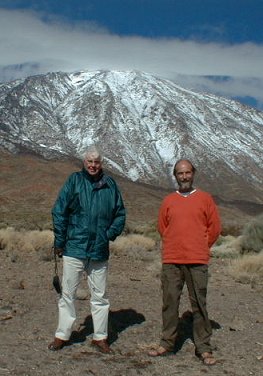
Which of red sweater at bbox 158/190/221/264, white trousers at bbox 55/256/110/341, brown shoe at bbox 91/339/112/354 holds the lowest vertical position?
brown shoe at bbox 91/339/112/354

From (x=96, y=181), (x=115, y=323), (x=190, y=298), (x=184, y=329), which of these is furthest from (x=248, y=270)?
(x=96, y=181)

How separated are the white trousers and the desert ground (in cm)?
27

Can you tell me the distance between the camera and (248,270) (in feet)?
47.0

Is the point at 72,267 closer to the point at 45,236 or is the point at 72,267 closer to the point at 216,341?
the point at 216,341

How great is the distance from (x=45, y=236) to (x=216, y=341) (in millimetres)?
10448

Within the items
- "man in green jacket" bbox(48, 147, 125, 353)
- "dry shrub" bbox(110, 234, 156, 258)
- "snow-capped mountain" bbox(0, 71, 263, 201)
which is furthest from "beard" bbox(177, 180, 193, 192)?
"snow-capped mountain" bbox(0, 71, 263, 201)

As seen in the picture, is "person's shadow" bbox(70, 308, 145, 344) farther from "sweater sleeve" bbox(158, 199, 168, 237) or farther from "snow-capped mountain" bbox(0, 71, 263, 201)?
"snow-capped mountain" bbox(0, 71, 263, 201)

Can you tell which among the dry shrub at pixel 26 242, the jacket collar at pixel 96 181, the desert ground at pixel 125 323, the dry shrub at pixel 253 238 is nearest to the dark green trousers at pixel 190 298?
the desert ground at pixel 125 323

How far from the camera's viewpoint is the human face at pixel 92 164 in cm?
686

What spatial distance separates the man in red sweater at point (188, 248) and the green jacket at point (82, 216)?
0.68 meters

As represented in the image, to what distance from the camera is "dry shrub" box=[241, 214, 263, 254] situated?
62.7 ft

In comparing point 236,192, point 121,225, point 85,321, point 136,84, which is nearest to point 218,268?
point 85,321

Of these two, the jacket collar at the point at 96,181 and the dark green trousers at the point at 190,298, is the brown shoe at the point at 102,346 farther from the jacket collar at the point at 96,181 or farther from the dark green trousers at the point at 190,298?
the jacket collar at the point at 96,181

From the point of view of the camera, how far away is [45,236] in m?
17.8
